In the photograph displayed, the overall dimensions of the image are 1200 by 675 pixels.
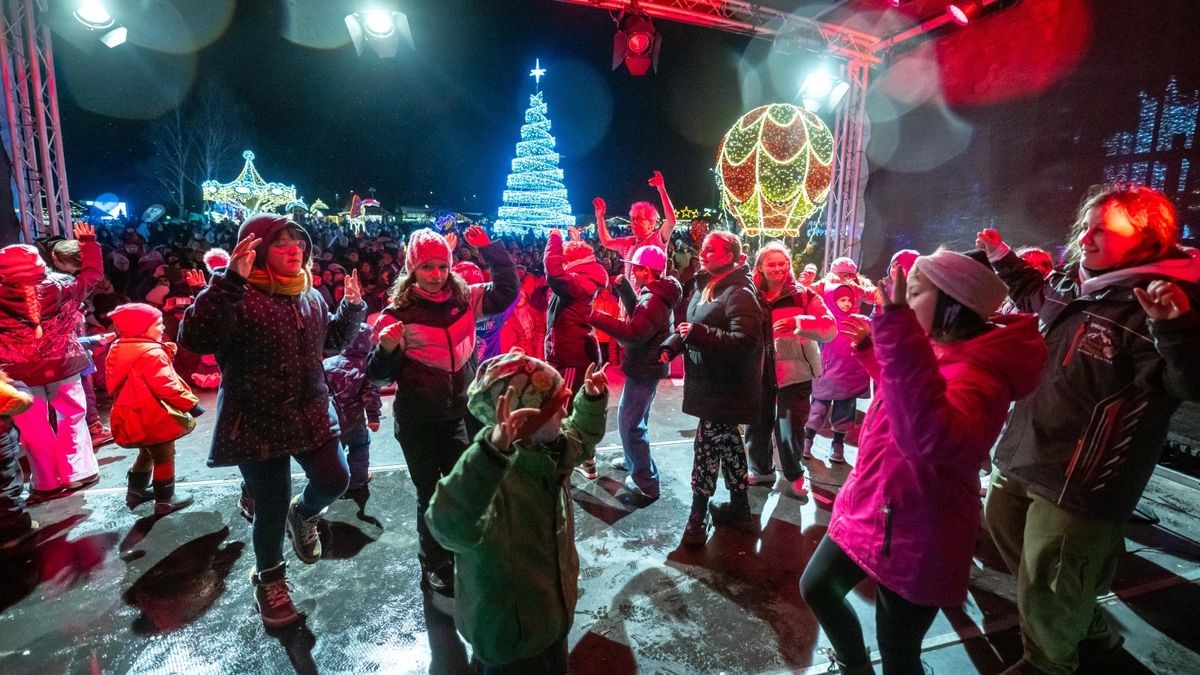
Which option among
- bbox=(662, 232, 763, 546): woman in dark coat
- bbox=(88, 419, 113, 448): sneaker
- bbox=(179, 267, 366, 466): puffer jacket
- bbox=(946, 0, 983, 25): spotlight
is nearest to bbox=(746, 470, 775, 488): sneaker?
bbox=(662, 232, 763, 546): woman in dark coat

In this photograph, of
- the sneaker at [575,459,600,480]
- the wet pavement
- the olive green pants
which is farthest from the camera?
the sneaker at [575,459,600,480]

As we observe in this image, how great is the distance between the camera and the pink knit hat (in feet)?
9.71

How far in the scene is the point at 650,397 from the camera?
4215 mm

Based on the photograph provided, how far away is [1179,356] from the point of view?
6.19 ft

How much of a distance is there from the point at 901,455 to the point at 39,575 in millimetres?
4743

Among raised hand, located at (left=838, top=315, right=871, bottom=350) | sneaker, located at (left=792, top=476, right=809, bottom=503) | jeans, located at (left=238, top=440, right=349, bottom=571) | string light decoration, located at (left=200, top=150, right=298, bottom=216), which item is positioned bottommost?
sneaker, located at (left=792, top=476, right=809, bottom=503)

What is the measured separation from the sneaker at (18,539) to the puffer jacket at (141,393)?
2.65 ft

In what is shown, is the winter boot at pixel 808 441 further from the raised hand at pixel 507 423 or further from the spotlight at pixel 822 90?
the spotlight at pixel 822 90

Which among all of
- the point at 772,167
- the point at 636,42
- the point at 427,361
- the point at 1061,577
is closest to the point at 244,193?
the point at 772,167

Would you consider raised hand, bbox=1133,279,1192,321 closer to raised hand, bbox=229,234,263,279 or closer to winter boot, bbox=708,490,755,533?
winter boot, bbox=708,490,755,533

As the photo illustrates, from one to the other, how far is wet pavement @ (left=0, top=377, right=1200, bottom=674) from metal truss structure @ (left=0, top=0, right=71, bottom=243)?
4124 mm

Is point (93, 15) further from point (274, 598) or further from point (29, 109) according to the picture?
point (274, 598)

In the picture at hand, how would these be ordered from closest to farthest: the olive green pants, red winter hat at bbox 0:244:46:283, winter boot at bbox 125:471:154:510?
the olive green pants, red winter hat at bbox 0:244:46:283, winter boot at bbox 125:471:154:510

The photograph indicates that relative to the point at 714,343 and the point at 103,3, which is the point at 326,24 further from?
the point at 714,343
